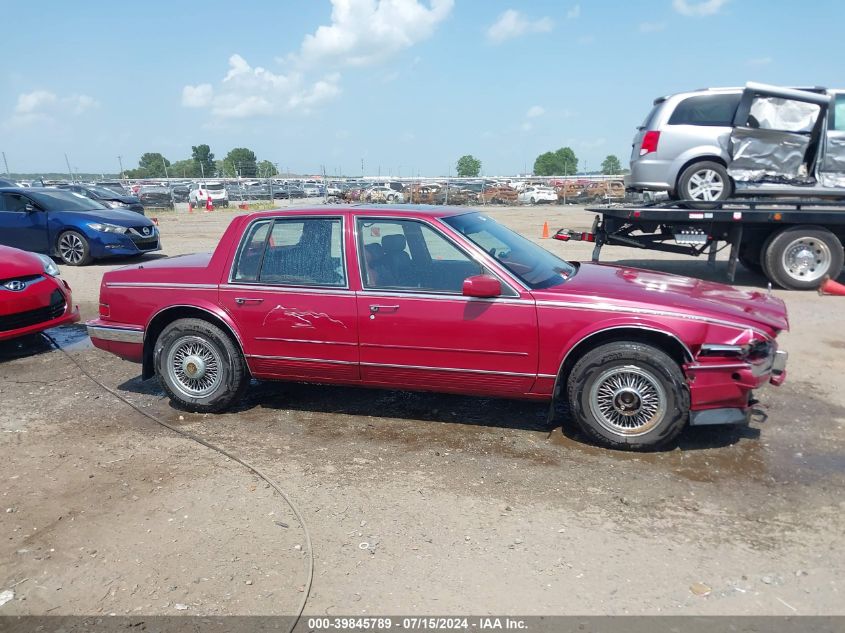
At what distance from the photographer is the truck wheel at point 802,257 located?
9289mm

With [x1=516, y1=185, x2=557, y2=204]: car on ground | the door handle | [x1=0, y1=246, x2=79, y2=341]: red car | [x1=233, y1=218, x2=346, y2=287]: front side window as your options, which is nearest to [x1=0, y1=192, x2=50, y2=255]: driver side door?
[x1=0, y1=246, x2=79, y2=341]: red car

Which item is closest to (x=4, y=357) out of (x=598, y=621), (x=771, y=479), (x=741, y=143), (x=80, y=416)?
(x=80, y=416)

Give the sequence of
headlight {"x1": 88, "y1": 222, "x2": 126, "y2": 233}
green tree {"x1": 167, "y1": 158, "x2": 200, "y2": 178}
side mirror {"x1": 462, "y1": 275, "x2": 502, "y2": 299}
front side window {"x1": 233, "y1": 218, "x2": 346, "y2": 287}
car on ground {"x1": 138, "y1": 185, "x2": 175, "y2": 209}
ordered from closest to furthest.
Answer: side mirror {"x1": 462, "y1": 275, "x2": 502, "y2": 299}, front side window {"x1": 233, "y1": 218, "x2": 346, "y2": 287}, headlight {"x1": 88, "y1": 222, "x2": 126, "y2": 233}, car on ground {"x1": 138, "y1": 185, "x2": 175, "y2": 209}, green tree {"x1": 167, "y1": 158, "x2": 200, "y2": 178}

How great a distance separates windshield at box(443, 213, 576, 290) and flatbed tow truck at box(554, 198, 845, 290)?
15.4 ft

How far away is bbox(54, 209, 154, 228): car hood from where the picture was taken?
12539 mm

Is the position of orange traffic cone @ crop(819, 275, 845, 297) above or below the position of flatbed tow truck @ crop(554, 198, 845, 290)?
below

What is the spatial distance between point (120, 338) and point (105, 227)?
858 cm

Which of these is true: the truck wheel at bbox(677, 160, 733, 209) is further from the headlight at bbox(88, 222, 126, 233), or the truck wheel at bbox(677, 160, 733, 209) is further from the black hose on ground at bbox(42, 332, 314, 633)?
the headlight at bbox(88, 222, 126, 233)

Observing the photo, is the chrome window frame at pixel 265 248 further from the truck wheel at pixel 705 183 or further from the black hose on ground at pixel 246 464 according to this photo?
the truck wheel at pixel 705 183

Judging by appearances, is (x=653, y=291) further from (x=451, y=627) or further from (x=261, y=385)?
(x=261, y=385)

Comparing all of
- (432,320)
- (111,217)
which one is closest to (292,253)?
(432,320)

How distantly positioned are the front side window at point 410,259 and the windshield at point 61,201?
1058 centimetres

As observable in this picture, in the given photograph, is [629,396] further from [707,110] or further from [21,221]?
[21,221]

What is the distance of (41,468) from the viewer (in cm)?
408
